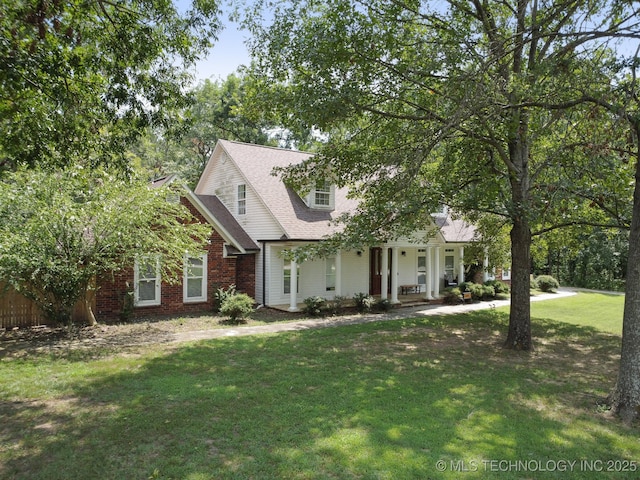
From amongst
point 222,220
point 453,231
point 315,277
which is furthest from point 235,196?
point 453,231

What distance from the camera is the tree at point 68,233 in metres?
9.88

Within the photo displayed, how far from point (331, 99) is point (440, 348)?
21.4ft

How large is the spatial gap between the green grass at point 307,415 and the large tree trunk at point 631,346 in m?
0.39

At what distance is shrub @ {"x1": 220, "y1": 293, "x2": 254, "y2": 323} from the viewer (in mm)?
13594

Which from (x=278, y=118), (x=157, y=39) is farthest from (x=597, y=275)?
(x=157, y=39)

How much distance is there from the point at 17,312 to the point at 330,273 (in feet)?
36.8

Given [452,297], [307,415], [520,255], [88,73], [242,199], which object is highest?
[88,73]

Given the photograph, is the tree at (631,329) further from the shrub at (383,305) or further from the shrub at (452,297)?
the shrub at (452,297)

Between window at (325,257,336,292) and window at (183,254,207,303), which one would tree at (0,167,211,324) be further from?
window at (325,257,336,292)

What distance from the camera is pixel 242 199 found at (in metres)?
18.7

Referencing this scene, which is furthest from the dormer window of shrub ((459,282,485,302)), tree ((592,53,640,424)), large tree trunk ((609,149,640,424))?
large tree trunk ((609,149,640,424))

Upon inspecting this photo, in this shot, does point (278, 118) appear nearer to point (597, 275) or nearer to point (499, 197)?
point (499, 197)

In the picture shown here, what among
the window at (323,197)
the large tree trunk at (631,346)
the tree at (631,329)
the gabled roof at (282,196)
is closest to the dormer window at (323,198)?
the window at (323,197)

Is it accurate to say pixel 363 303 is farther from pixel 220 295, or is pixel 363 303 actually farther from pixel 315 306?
pixel 220 295
